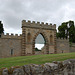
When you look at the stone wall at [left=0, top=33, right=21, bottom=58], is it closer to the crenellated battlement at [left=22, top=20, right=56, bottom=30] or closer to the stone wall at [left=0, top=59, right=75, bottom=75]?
the crenellated battlement at [left=22, top=20, right=56, bottom=30]

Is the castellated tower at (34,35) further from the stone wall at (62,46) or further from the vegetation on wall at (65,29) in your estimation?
the vegetation on wall at (65,29)

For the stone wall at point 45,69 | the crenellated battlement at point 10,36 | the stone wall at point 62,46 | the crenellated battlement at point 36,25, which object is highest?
the crenellated battlement at point 36,25

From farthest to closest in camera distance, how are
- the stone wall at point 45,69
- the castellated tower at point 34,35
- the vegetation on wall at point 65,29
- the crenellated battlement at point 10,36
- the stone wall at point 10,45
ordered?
1. the vegetation on wall at point 65,29
2. the castellated tower at point 34,35
3. the crenellated battlement at point 10,36
4. the stone wall at point 10,45
5. the stone wall at point 45,69

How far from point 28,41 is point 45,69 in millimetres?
20485

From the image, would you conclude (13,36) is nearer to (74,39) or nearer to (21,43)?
(21,43)

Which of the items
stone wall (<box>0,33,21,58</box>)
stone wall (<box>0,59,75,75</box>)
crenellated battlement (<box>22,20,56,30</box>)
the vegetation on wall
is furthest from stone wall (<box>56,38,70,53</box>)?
stone wall (<box>0,59,75,75</box>)

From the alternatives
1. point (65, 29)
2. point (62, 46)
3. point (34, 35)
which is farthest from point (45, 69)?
point (65, 29)

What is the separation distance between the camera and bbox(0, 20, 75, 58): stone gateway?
25123 millimetres

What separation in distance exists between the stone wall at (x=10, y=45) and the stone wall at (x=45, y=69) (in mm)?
19495

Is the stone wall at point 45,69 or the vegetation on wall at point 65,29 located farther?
the vegetation on wall at point 65,29

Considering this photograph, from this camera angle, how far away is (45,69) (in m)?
6.58

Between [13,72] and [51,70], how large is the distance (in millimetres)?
2271

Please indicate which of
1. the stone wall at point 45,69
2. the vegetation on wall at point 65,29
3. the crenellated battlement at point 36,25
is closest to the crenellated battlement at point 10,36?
the crenellated battlement at point 36,25

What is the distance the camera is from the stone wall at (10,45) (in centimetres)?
2469
